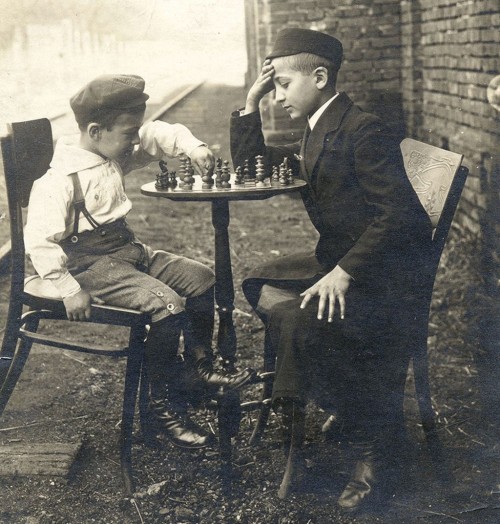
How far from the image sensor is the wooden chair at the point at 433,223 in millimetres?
2807

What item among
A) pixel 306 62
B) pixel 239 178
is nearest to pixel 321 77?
pixel 306 62

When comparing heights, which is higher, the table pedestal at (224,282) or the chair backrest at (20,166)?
the chair backrest at (20,166)

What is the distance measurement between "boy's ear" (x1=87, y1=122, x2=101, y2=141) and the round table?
28cm

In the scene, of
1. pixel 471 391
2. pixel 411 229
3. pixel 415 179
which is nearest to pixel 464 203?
pixel 471 391

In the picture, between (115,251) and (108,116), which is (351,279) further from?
(108,116)

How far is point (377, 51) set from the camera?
6.86 metres

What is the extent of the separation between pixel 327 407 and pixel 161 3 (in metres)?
1.98

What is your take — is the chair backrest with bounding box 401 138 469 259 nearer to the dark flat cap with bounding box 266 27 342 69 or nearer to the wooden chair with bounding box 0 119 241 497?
the dark flat cap with bounding box 266 27 342 69

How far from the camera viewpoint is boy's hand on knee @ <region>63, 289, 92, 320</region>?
2.80m

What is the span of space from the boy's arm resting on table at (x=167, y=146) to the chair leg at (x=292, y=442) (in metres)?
1.11

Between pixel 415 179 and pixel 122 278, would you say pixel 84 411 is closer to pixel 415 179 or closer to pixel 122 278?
pixel 122 278

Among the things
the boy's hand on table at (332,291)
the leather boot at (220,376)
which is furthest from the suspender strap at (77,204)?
the boy's hand on table at (332,291)

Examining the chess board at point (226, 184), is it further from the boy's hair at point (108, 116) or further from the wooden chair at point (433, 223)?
the wooden chair at point (433, 223)

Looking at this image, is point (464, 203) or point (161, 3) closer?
point (161, 3)
